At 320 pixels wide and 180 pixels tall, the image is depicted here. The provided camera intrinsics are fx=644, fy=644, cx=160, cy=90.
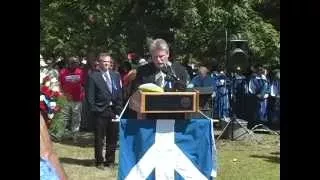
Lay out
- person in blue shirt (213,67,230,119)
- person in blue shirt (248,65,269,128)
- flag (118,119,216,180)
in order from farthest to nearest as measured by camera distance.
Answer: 1. person in blue shirt (248,65,269,128)
2. person in blue shirt (213,67,230,119)
3. flag (118,119,216,180)

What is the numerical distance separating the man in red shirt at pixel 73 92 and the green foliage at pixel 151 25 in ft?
2.39

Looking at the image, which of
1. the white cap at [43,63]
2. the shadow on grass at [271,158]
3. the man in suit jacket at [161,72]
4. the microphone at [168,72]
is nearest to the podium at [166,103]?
the man in suit jacket at [161,72]

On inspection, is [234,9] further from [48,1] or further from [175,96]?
[175,96]

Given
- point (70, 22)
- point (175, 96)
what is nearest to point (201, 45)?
point (70, 22)

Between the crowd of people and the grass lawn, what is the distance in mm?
279

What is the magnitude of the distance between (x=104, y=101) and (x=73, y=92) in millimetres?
2178

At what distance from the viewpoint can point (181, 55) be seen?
11.2 metres

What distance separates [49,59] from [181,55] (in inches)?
94.6

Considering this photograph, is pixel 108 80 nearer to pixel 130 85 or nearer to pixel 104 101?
pixel 104 101

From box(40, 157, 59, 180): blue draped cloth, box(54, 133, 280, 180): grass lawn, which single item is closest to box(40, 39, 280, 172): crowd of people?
box(54, 133, 280, 180): grass lawn

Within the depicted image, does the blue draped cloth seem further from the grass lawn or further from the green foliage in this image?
the green foliage

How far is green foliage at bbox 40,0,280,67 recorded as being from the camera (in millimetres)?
9789

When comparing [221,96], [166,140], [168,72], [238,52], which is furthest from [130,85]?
[221,96]

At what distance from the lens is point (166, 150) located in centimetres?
440
